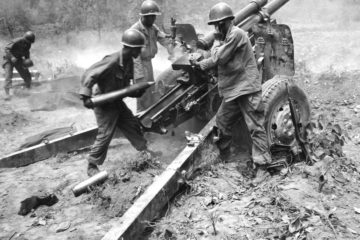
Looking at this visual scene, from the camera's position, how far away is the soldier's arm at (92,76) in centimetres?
421

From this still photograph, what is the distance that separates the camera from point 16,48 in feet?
31.1

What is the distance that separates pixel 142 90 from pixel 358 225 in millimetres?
2639

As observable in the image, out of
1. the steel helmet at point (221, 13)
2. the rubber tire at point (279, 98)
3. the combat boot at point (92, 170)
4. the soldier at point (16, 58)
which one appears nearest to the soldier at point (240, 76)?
the steel helmet at point (221, 13)

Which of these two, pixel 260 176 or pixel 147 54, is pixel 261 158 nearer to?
pixel 260 176

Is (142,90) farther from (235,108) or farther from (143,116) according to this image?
(235,108)

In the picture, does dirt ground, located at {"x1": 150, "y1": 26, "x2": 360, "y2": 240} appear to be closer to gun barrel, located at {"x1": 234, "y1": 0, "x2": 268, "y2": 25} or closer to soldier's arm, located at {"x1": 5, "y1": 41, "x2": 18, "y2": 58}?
gun barrel, located at {"x1": 234, "y1": 0, "x2": 268, "y2": 25}

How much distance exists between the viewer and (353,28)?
11578 mm

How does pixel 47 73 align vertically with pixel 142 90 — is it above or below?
below

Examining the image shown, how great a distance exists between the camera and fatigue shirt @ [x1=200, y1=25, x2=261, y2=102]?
4043 millimetres

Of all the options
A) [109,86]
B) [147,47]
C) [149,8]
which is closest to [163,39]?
[147,47]

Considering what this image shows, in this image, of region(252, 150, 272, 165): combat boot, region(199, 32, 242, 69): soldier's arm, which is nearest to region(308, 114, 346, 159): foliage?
region(252, 150, 272, 165): combat boot

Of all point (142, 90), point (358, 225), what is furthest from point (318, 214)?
point (142, 90)

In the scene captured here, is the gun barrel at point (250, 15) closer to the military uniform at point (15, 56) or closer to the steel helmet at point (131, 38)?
the steel helmet at point (131, 38)

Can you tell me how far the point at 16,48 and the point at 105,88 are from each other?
19.8 feet
